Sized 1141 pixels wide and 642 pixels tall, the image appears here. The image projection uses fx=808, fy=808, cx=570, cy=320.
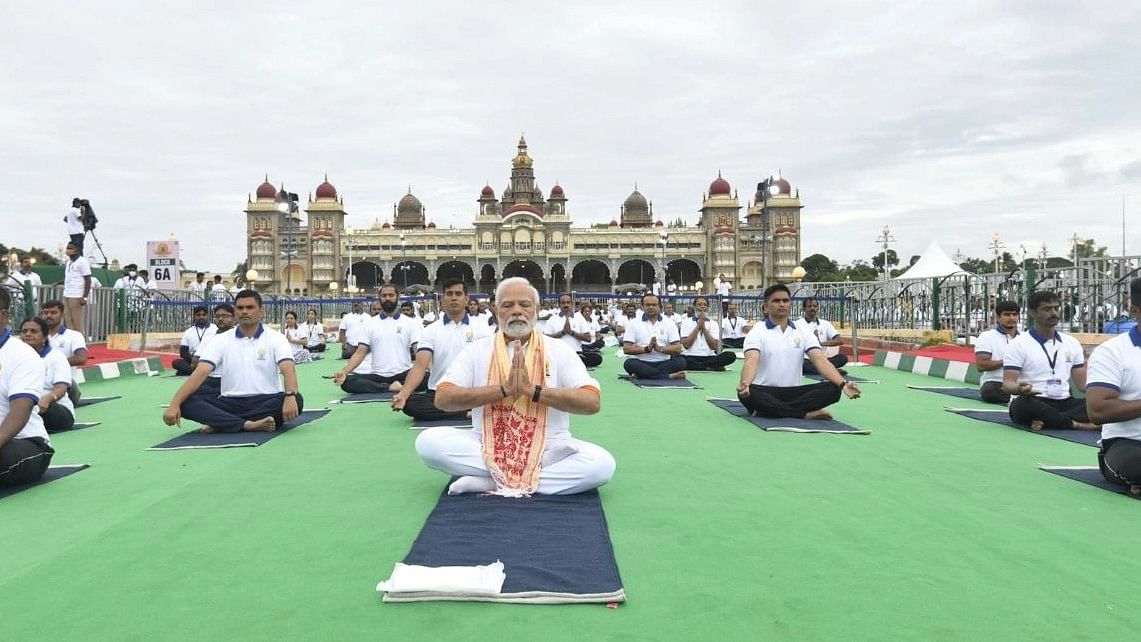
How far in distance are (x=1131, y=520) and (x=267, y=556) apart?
12.1ft

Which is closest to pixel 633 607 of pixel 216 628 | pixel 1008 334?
pixel 216 628

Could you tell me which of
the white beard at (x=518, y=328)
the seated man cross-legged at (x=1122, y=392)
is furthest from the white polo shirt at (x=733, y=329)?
the white beard at (x=518, y=328)

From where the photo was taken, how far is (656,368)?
10.5m

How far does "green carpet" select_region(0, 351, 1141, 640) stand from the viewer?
8.04ft

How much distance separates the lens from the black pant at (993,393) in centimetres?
782

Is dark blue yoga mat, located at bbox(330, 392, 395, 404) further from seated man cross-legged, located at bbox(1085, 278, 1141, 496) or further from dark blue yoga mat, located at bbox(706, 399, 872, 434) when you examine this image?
seated man cross-legged, located at bbox(1085, 278, 1141, 496)

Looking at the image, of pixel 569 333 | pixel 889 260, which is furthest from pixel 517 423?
pixel 889 260

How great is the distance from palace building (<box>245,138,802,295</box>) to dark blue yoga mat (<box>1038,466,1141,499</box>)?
189 ft

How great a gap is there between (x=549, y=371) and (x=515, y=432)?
339 millimetres

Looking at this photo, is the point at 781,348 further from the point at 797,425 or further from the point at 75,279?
the point at 75,279

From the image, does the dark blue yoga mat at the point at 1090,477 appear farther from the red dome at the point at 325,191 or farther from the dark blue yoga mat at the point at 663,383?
the red dome at the point at 325,191

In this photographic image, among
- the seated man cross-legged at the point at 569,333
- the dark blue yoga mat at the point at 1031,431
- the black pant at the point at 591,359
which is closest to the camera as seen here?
the dark blue yoga mat at the point at 1031,431

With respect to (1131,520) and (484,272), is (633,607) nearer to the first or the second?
(1131,520)

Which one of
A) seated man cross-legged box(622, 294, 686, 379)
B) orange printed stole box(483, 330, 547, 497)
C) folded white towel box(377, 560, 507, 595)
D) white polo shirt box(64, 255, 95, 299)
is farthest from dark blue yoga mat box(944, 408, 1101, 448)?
white polo shirt box(64, 255, 95, 299)
